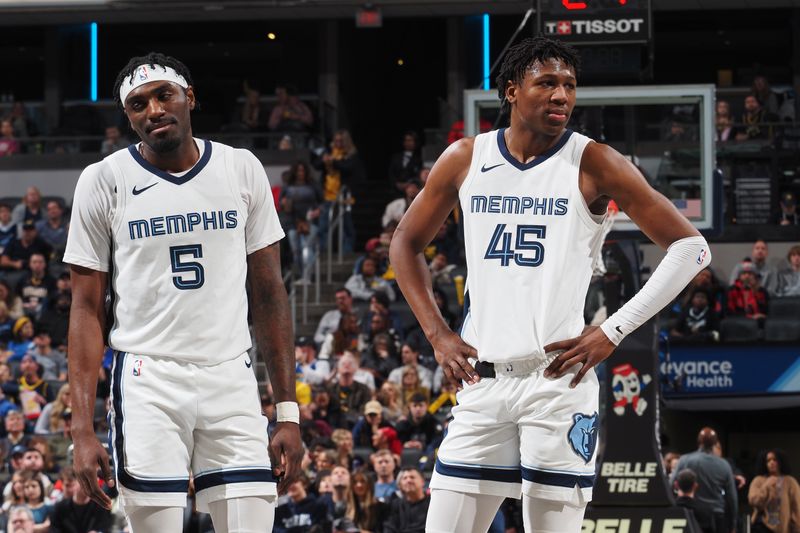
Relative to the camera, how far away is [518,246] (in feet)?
15.1

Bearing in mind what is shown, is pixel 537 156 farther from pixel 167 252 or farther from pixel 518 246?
pixel 167 252

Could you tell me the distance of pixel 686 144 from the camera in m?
11.1

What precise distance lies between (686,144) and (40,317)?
27.0ft

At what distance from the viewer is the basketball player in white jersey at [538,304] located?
4.57 meters

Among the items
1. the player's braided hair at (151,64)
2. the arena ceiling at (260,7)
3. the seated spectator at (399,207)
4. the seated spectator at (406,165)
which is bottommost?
the player's braided hair at (151,64)

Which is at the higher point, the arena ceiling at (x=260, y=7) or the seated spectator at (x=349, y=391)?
the arena ceiling at (x=260, y=7)

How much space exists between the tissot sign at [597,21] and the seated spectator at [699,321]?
5.48 m

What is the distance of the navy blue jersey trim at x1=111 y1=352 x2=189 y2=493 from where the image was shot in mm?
4328

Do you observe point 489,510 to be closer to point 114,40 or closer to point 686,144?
point 686,144

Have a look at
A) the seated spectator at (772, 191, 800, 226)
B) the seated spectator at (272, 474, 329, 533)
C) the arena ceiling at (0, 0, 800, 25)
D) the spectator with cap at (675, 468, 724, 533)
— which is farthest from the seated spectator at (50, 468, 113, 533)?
the seated spectator at (772, 191, 800, 226)

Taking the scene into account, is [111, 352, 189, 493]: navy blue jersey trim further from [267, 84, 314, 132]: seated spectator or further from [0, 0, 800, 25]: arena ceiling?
[267, 84, 314, 132]: seated spectator

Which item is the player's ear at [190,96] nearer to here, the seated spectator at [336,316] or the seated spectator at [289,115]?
the seated spectator at [336,316]

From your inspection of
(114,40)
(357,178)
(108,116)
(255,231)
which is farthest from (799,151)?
(255,231)

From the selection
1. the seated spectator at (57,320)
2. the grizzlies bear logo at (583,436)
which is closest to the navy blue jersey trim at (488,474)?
the grizzlies bear logo at (583,436)
